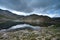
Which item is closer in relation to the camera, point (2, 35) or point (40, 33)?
point (2, 35)

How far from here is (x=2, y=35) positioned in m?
41.4

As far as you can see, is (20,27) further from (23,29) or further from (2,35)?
(2,35)

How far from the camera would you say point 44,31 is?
157 ft

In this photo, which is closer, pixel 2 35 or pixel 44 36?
pixel 2 35

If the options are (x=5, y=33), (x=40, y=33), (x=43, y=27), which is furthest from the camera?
(x=43, y=27)

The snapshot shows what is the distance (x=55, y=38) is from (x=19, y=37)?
535 inches

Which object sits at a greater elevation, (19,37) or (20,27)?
(20,27)

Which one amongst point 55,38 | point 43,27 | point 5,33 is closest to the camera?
point 55,38

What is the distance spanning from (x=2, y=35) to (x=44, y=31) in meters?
16.8

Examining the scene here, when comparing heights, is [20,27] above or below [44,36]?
above

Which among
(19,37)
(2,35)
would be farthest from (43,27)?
(2,35)

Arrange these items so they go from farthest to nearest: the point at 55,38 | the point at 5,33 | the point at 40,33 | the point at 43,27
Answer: the point at 43,27 < the point at 40,33 < the point at 5,33 < the point at 55,38

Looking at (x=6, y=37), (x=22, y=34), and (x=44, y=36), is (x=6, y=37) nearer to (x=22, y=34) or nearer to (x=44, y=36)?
(x=22, y=34)

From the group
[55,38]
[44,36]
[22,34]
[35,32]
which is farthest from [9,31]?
[55,38]
